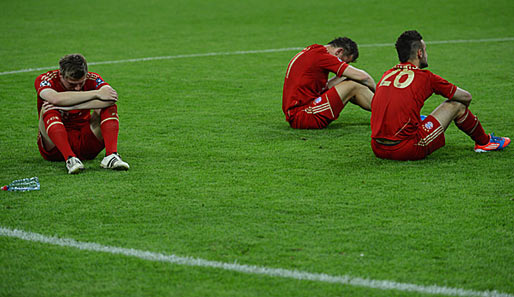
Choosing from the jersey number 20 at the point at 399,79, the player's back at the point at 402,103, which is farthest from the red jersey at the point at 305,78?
the player's back at the point at 402,103

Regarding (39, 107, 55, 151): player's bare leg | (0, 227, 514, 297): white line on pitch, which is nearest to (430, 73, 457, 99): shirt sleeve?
(0, 227, 514, 297): white line on pitch

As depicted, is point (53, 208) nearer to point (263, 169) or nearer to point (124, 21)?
point (263, 169)

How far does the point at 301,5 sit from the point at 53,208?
1820 cm

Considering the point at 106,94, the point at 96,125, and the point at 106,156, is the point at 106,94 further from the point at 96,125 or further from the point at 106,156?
the point at 106,156

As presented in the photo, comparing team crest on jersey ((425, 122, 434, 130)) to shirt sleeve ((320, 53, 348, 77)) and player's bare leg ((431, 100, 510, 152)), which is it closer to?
player's bare leg ((431, 100, 510, 152))

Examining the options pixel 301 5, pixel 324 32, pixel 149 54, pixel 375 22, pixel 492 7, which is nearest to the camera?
pixel 149 54

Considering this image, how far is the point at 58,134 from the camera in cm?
635

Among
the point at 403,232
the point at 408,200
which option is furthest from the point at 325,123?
the point at 403,232

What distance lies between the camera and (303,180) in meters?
6.13

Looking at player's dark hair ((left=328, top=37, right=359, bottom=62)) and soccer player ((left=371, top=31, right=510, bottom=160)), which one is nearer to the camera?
soccer player ((left=371, top=31, right=510, bottom=160))

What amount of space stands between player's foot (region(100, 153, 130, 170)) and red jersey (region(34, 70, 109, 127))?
1.90 ft

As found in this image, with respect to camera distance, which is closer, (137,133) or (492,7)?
(137,133)

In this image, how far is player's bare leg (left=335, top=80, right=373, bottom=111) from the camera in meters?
8.12

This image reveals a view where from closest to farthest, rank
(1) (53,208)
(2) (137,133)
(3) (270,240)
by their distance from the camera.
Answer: (3) (270,240), (1) (53,208), (2) (137,133)
